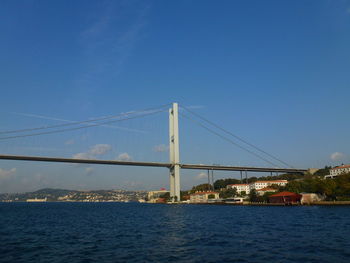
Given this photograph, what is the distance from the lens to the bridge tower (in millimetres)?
68562

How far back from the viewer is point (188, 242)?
16234mm

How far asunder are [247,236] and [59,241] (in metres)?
10.3

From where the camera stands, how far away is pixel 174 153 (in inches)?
2761

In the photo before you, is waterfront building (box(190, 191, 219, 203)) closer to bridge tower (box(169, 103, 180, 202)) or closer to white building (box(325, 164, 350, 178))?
bridge tower (box(169, 103, 180, 202))

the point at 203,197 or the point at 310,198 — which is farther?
the point at 203,197

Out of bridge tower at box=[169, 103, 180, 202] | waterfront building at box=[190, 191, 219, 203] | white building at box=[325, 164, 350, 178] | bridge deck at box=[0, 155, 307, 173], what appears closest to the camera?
bridge deck at box=[0, 155, 307, 173]

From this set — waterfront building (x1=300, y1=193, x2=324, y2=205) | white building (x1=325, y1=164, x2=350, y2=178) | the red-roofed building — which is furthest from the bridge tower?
white building (x1=325, y1=164, x2=350, y2=178)

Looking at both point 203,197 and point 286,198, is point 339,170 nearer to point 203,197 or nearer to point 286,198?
point 203,197

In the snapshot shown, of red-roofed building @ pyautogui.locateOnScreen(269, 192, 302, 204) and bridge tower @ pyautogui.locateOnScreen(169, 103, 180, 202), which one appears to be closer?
red-roofed building @ pyautogui.locateOnScreen(269, 192, 302, 204)

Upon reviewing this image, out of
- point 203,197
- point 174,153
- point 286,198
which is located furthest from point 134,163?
point 203,197

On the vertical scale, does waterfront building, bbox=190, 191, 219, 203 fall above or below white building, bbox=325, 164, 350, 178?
below

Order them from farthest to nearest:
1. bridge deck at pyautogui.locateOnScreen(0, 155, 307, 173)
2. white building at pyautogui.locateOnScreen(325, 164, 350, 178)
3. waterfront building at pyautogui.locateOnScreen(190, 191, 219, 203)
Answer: waterfront building at pyautogui.locateOnScreen(190, 191, 219, 203), white building at pyautogui.locateOnScreen(325, 164, 350, 178), bridge deck at pyautogui.locateOnScreen(0, 155, 307, 173)

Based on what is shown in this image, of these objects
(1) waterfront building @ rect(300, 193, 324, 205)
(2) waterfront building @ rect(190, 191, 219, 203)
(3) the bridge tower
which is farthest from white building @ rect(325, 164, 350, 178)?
(3) the bridge tower

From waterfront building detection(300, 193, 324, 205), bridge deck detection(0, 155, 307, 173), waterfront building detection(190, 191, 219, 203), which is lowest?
waterfront building detection(300, 193, 324, 205)
